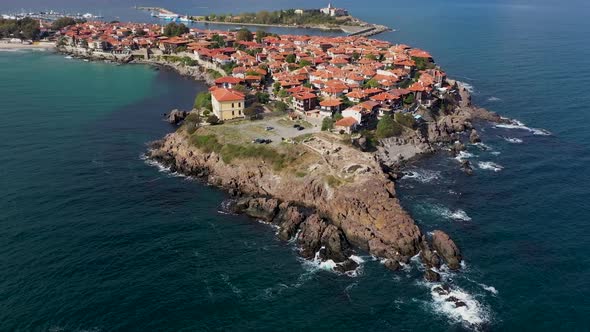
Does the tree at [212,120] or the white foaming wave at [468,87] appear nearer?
the tree at [212,120]

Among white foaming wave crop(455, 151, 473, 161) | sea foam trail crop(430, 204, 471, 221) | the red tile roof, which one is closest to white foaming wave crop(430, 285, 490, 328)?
sea foam trail crop(430, 204, 471, 221)

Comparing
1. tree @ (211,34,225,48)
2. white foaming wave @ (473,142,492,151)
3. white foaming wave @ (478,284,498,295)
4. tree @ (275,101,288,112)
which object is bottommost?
white foaming wave @ (478,284,498,295)

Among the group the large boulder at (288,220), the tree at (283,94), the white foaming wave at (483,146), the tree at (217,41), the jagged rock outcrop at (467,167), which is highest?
the tree at (217,41)

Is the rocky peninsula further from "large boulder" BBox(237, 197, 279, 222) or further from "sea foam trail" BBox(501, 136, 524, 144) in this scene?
"sea foam trail" BBox(501, 136, 524, 144)

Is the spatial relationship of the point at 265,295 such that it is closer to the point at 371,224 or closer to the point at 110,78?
the point at 371,224

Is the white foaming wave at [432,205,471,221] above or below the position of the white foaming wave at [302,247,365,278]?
above

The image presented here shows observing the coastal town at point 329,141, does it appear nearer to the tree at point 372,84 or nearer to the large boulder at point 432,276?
the large boulder at point 432,276

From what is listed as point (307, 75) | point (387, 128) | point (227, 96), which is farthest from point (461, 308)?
point (307, 75)

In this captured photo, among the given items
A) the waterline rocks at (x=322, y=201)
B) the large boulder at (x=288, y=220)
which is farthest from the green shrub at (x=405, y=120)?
the large boulder at (x=288, y=220)
